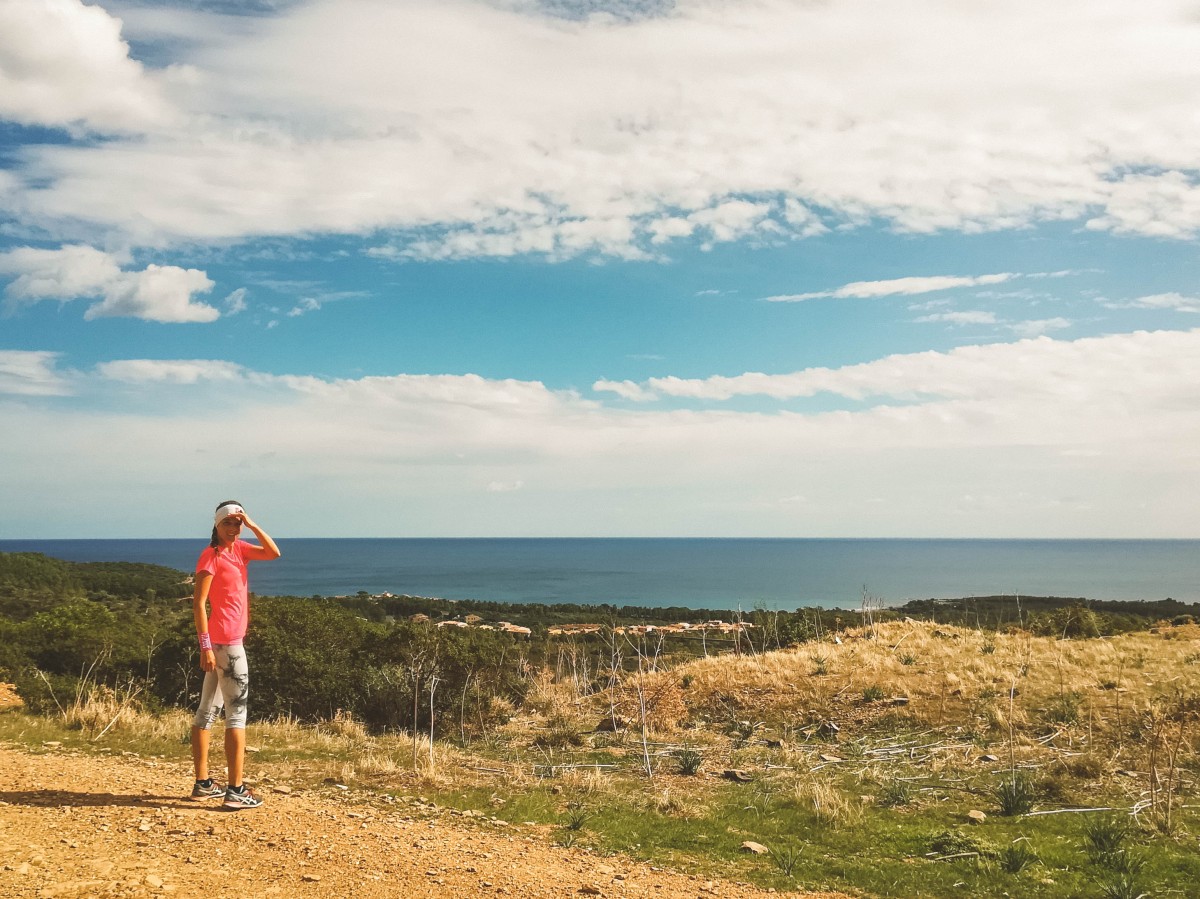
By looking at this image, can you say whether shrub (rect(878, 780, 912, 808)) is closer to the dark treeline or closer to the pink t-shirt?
the dark treeline

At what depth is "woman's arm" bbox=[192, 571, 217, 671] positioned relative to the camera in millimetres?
5473

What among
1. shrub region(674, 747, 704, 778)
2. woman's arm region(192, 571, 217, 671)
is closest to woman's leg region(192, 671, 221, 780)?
woman's arm region(192, 571, 217, 671)

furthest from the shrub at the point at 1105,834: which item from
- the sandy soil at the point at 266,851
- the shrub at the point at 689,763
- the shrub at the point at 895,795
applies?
the shrub at the point at 689,763

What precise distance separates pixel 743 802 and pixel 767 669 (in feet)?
32.0

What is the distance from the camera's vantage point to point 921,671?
16438mm

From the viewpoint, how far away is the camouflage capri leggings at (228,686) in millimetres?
5664

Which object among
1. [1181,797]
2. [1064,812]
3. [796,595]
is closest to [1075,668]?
[1181,797]

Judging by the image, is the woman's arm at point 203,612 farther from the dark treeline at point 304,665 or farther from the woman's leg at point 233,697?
the dark treeline at point 304,665

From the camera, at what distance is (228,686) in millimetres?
5664

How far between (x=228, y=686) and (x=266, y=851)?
121 cm

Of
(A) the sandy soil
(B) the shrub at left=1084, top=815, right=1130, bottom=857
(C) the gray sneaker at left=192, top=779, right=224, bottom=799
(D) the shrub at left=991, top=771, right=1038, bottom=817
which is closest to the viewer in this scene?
(A) the sandy soil

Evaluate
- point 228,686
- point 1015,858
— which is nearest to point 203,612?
point 228,686

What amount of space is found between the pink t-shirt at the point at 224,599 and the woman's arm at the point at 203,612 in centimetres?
4

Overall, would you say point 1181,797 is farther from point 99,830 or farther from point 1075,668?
point 99,830
